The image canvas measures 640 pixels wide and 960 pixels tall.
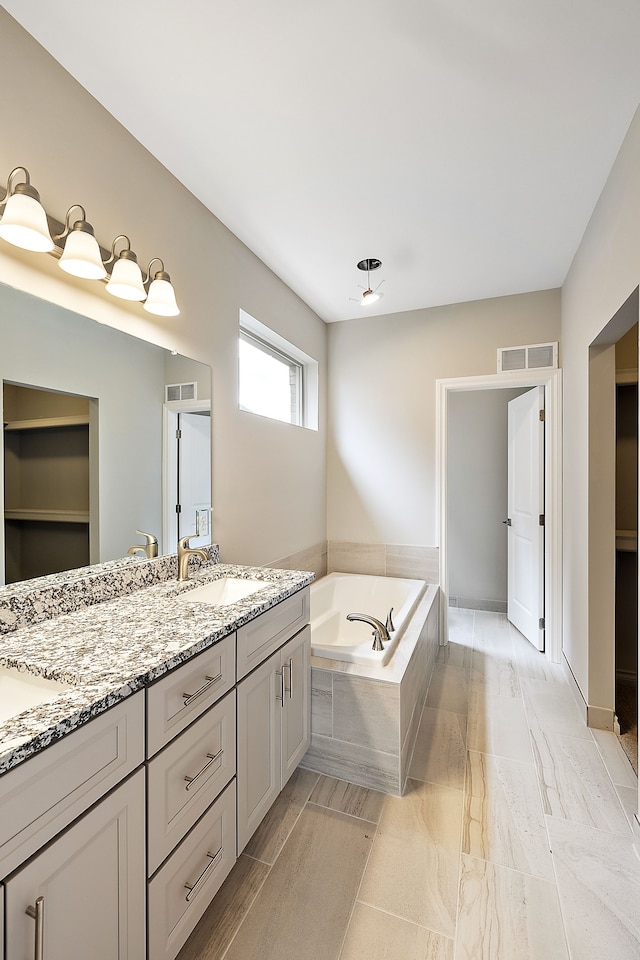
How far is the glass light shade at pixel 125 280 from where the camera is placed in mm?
1509

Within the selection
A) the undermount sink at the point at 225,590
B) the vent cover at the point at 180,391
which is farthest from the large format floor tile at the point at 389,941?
the vent cover at the point at 180,391

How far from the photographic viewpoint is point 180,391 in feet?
6.37

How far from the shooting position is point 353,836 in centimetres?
159

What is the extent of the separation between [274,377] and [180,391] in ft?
4.47

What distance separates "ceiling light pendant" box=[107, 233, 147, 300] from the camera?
4.95 feet

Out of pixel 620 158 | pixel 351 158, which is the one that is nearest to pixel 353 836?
pixel 351 158

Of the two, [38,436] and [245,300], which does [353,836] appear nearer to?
[38,436]

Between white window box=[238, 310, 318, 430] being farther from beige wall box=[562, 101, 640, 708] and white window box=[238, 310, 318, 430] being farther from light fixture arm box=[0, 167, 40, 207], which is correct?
beige wall box=[562, 101, 640, 708]

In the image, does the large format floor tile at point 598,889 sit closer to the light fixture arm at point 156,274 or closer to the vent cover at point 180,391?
the vent cover at point 180,391

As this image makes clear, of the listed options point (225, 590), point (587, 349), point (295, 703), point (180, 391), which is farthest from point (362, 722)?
point (587, 349)

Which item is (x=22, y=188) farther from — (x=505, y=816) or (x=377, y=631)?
(x=505, y=816)

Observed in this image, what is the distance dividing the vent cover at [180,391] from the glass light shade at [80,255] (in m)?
0.56

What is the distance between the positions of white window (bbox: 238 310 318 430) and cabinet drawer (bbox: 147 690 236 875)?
5.49 feet

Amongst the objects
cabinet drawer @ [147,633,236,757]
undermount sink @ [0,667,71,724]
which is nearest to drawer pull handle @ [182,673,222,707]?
cabinet drawer @ [147,633,236,757]
